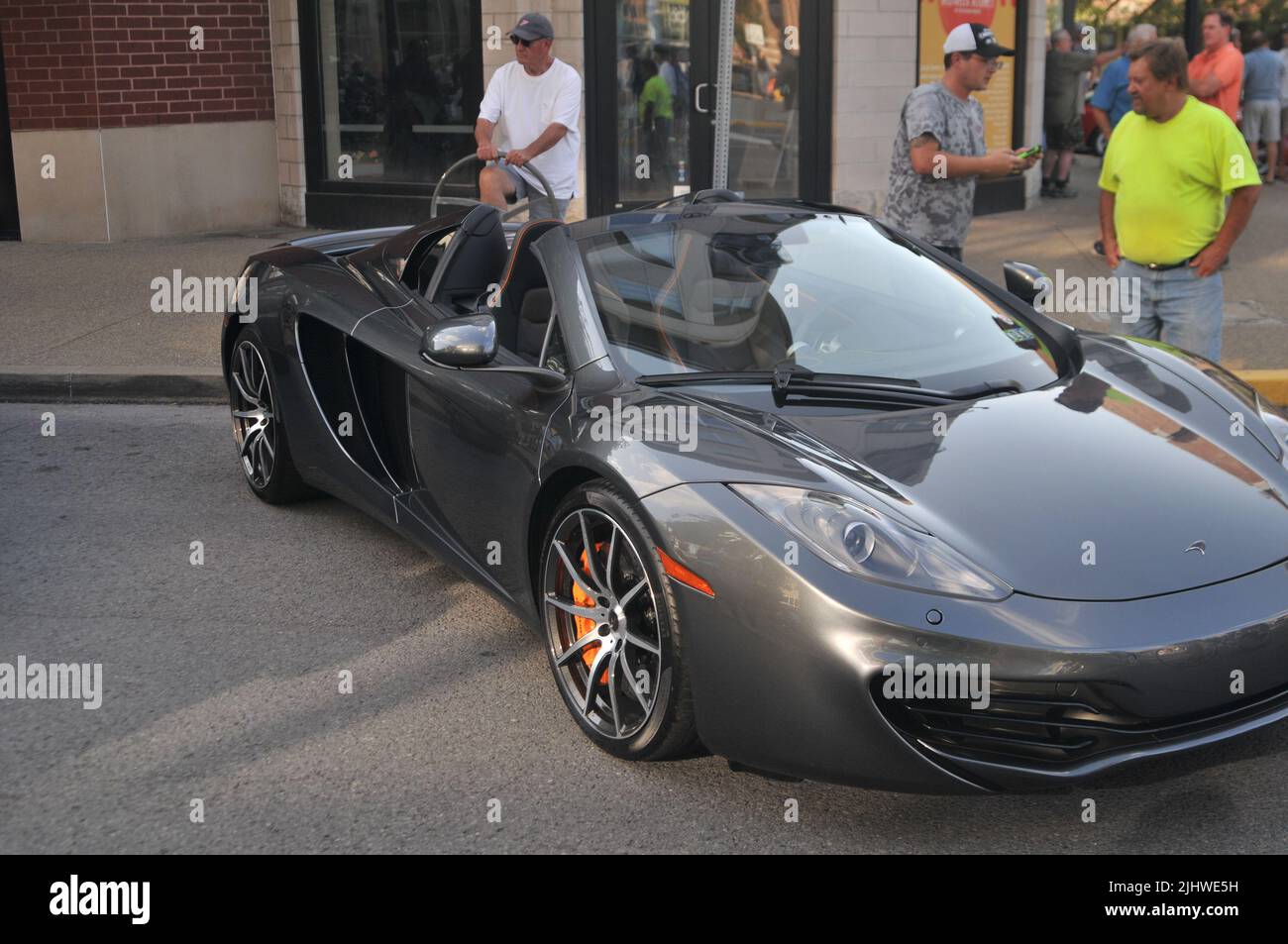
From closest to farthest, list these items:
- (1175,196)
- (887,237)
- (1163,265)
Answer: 1. (887,237)
2. (1175,196)
3. (1163,265)

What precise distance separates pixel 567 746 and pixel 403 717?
0.51 meters

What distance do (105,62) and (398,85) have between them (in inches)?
99.3

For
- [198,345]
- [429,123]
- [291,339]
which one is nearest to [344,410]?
[291,339]

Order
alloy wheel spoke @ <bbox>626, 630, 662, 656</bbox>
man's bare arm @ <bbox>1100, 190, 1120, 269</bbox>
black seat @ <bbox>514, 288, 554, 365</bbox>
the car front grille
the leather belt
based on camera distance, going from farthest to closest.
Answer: man's bare arm @ <bbox>1100, 190, 1120, 269</bbox> < the leather belt < black seat @ <bbox>514, 288, 554, 365</bbox> < alloy wheel spoke @ <bbox>626, 630, 662, 656</bbox> < the car front grille

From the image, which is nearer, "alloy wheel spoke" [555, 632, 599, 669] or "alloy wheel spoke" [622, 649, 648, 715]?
"alloy wheel spoke" [622, 649, 648, 715]

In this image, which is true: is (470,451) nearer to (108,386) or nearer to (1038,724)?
(1038,724)

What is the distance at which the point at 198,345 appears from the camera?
9102mm

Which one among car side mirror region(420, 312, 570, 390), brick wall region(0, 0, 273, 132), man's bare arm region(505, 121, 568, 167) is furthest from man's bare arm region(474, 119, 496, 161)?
brick wall region(0, 0, 273, 132)

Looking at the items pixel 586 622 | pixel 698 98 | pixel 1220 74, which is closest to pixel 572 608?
pixel 586 622

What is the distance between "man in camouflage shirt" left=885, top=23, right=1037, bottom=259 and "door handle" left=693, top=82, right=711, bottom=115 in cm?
618

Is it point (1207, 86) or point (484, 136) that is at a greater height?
point (1207, 86)

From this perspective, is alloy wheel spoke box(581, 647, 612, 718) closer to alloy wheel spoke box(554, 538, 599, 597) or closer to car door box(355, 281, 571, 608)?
alloy wheel spoke box(554, 538, 599, 597)

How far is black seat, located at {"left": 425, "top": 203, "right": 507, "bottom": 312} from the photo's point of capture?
518cm

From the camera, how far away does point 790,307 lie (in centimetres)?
449
